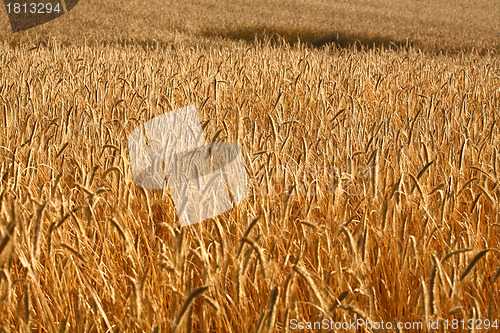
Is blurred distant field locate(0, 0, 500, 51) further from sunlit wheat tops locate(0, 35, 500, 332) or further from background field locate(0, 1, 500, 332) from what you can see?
sunlit wheat tops locate(0, 35, 500, 332)

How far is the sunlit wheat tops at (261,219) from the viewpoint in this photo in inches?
33.9

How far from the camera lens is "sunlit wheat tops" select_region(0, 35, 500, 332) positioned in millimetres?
860

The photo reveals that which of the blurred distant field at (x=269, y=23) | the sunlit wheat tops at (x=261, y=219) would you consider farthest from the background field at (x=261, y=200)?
the blurred distant field at (x=269, y=23)

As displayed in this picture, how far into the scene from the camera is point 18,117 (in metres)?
2.24

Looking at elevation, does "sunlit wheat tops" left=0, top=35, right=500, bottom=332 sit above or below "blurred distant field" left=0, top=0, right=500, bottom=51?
below

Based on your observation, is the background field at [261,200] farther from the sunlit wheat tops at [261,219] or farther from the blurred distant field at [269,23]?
the blurred distant field at [269,23]

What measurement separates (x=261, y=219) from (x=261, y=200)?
0.25 feet

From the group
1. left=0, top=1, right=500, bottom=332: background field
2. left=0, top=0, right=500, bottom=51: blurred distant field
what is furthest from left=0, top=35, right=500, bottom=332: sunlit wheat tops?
left=0, top=0, right=500, bottom=51: blurred distant field

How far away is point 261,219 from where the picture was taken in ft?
4.09

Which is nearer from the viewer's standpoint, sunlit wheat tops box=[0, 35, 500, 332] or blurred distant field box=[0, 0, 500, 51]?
sunlit wheat tops box=[0, 35, 500, 332]

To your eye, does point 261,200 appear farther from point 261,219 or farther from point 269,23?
point 269,23

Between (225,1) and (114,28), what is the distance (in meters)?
5.63

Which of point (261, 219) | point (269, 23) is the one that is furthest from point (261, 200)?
point (269, 23)

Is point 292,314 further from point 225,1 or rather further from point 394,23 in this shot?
point 225,1
